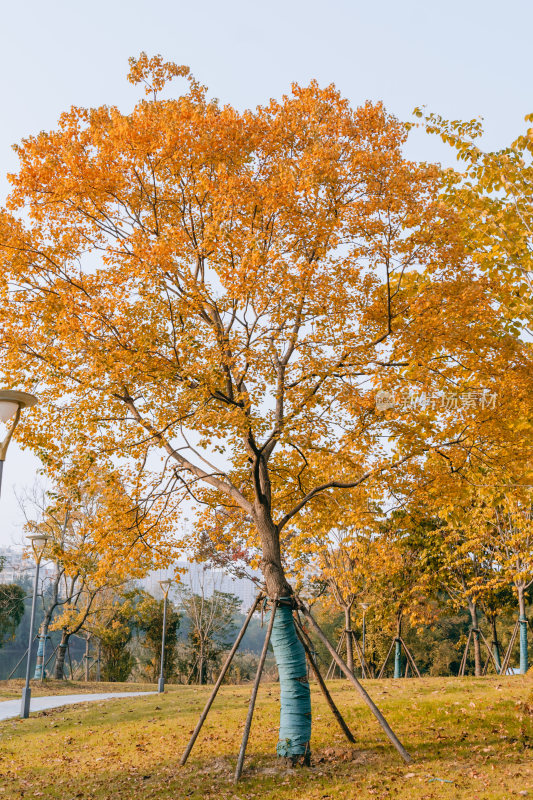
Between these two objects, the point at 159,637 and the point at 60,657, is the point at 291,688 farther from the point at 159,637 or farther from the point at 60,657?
the point at 159,637

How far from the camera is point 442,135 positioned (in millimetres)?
7766

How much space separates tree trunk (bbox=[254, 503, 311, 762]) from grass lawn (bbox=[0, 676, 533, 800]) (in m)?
0.31

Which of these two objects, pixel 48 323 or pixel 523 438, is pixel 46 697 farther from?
pixel 523 438

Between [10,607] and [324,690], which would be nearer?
[324,690]

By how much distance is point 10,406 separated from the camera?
19.9ft

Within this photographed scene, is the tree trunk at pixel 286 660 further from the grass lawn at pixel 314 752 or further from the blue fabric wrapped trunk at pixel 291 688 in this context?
the grass lawn at pixel 314 752

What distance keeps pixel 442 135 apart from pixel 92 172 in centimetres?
523

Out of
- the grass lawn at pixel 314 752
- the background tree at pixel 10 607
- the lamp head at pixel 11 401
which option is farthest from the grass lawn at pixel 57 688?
the lamp head at pixel 11 401

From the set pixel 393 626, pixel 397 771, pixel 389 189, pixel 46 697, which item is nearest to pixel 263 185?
pixel 389 189

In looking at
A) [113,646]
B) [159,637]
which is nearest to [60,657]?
[113,646]

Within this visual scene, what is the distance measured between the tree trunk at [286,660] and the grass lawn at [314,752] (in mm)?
306

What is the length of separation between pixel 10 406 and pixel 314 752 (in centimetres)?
607

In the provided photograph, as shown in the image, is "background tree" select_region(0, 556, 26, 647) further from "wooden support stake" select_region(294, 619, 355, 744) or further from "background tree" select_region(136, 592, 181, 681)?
"wooden support stake" select_region(294, 619, 355, 744)

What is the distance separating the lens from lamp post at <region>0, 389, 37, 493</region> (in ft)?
19.6
